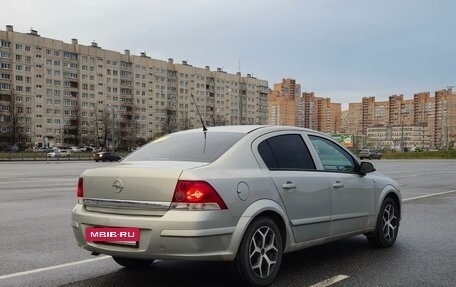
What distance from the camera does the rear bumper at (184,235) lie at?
13.8 feet

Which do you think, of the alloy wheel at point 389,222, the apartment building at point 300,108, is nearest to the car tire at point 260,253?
the alloy wheel at point 389,222

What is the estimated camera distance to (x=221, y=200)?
14.3ft

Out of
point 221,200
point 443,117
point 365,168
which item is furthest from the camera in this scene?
point 443,117

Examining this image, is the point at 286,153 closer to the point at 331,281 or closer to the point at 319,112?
the point at 331,281

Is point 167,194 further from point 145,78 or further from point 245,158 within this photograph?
point 145,78

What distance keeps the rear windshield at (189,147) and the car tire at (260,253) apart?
770mm

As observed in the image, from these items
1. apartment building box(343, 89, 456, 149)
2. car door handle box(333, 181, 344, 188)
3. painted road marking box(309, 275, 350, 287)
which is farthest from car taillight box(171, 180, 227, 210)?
apartment building box(343, 89, 456, 149)

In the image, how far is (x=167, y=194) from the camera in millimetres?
4352

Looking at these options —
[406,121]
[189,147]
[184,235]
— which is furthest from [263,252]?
[406,121]

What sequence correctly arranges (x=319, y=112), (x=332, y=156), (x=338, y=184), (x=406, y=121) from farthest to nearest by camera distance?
(x=406, y=121)
(x=319, y=112)
(x=332, y=156)
(x=338, y=184)

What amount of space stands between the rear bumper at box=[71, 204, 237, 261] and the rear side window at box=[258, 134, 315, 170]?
0.94 m

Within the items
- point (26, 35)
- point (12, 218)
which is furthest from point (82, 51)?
point (12, 218)

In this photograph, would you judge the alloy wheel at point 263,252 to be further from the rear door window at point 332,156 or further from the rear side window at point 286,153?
the rear door window at point 332,156

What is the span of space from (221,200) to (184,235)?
1.42 ft
